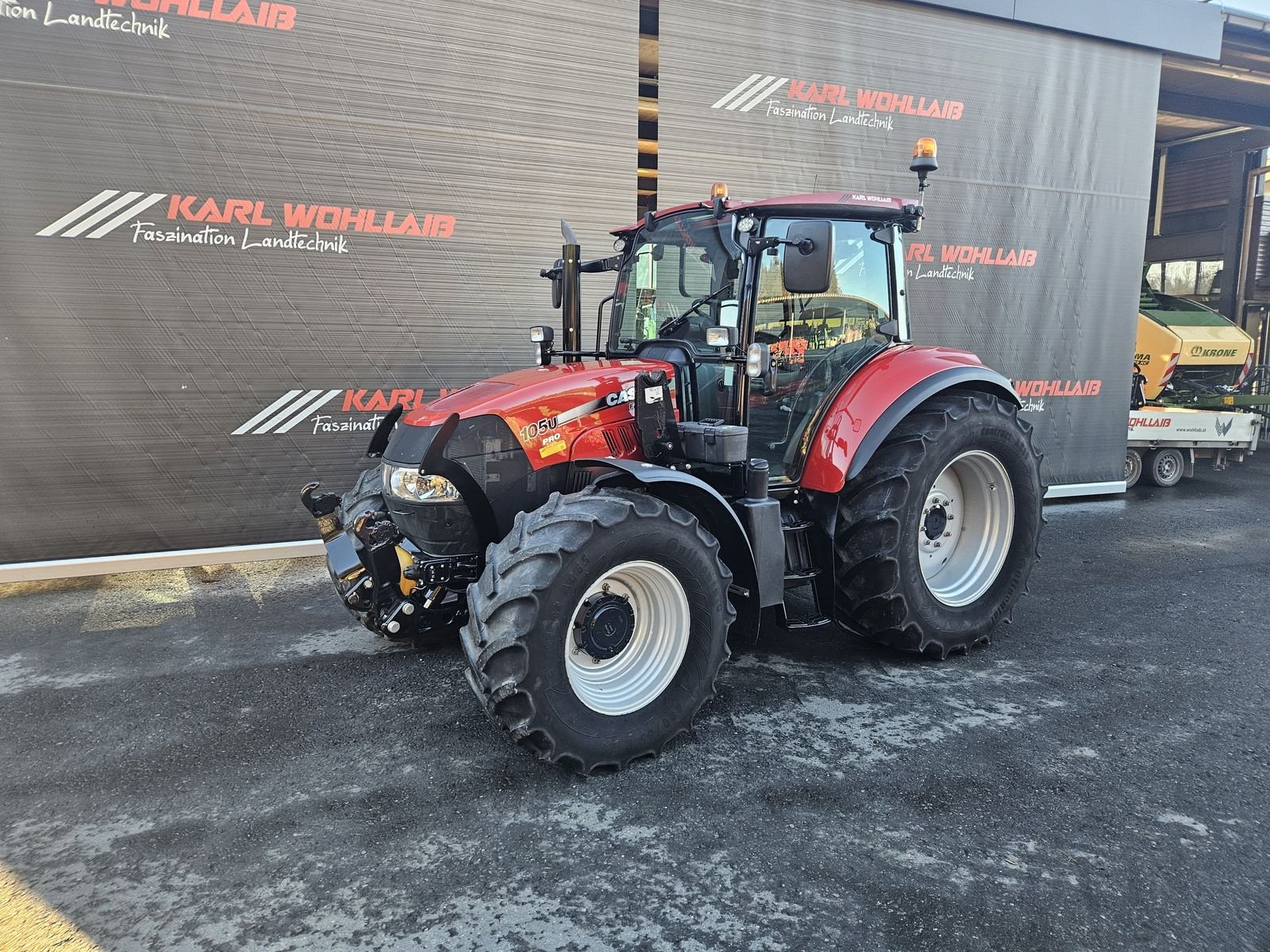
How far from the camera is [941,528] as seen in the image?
4316 millimetres

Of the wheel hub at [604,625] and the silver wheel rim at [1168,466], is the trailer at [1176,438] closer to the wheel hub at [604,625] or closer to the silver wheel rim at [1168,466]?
the silver wheel rim at [1168,466]

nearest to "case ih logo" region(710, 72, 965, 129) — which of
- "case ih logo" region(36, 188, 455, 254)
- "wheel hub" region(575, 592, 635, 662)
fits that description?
"case ih logo" region(36, 188, 455, 254)

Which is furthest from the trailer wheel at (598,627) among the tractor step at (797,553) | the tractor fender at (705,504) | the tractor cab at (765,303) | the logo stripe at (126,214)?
the logo stripe at (126,214)

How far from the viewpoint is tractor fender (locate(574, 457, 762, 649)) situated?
10.3 feet

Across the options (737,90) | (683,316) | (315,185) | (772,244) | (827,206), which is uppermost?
(737,90)

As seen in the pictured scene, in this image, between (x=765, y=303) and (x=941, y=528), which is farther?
(x=941, y=528)

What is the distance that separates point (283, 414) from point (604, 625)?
3.75 metres

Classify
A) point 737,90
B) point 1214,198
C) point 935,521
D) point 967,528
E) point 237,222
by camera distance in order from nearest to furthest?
point 935,521, point 967,528, point 237,222, point 737,90, point 1214,198

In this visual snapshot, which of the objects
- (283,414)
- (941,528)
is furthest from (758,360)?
(283,414)

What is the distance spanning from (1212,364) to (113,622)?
38.4 feet

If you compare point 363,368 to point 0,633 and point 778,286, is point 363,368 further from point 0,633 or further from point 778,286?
point 778,286

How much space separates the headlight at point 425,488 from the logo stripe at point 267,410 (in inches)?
115

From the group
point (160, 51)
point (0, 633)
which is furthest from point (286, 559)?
point (160, 51)

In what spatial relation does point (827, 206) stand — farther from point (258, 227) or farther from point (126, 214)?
point (126, 214)
